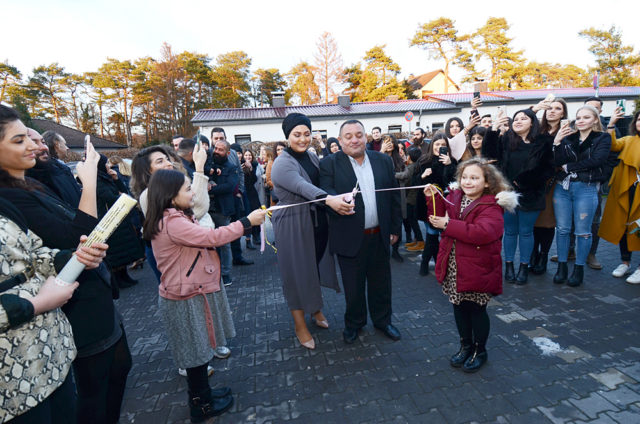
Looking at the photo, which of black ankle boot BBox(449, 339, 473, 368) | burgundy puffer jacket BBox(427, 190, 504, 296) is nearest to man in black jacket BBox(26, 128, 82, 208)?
burgundy puffer jacket BBox(427, 190, 504, 296)

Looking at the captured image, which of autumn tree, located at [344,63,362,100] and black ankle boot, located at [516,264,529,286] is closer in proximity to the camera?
black ankle boot, located at [516,264,529,286]

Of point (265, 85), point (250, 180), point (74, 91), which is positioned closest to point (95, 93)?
point (74, 91)

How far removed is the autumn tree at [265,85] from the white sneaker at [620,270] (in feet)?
163

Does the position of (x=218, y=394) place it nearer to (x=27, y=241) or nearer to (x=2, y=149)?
(x=27, y=241)

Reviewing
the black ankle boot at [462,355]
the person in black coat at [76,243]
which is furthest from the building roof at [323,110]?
the person in black coat at [76,243]

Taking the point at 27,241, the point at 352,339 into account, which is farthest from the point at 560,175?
the point at 27,241

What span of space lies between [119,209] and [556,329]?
411cm

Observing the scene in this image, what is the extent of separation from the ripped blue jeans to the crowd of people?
0.02 m

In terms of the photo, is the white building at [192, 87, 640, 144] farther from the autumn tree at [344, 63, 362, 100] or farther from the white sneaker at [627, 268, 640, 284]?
the white sneaker at [627, 268, 640, 284]

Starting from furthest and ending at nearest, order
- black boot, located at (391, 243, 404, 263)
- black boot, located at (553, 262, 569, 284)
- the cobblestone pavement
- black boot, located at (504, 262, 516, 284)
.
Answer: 1. black boot, located at (391, 243, 404, 263)
2. black boot, located at (504, 262, 516, 284)
3. black boot, located at (553, 262, 569, 284)
4. the cobblestone pavement

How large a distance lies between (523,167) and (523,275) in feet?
4.99

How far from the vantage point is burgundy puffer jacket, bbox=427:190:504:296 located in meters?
2.66

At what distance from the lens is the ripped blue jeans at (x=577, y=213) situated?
14.2ft

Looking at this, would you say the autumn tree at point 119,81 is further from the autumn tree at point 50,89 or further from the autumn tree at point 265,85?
the autumn tree at point 265,85
